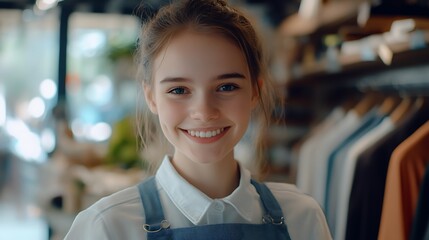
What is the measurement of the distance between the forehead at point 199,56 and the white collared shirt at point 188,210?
0.22 m

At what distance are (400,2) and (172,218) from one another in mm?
1378

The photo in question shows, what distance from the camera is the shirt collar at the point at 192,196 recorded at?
1.20m

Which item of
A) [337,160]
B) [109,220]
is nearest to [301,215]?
[109,220]

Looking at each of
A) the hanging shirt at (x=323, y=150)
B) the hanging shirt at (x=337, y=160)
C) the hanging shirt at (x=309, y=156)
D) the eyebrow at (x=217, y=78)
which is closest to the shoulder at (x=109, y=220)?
the eyebrow at (x=217, y=78)

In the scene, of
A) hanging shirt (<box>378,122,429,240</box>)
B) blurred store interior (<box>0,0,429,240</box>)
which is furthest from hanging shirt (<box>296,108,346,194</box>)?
hanging shirt (<box>378,122,429,240</box>)

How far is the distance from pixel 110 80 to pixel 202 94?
491cm

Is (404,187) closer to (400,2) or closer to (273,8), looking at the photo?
(400,2)

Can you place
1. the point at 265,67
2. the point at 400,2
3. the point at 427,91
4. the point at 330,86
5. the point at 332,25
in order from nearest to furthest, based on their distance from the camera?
the point at 265,67 → the point at 400,2 → the point at 427,91 → the point at 332,25 → the point at 330,86

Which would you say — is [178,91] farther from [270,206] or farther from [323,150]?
[323,150]

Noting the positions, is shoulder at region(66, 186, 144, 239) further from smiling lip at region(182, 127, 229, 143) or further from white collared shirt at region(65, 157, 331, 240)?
smiling lip at region(182, 127, 229, 143)

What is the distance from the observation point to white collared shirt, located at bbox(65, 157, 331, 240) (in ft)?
3.76

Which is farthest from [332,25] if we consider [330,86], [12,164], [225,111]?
[12,164]

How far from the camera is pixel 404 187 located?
6.31 feet

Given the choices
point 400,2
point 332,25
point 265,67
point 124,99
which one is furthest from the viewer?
point 124,99
